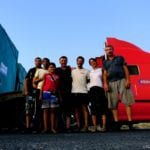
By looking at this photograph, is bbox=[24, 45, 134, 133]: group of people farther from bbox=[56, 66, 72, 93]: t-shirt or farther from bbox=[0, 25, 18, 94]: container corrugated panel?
bbox=[0, 25, 18, 94]: container corrugated panel

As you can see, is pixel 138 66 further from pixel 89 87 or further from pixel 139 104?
pixel 89 87

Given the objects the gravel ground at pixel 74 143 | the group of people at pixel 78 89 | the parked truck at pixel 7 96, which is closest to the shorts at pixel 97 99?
the group of people at pixel 78 89

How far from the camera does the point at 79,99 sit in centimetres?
969

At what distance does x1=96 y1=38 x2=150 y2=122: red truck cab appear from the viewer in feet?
36.1

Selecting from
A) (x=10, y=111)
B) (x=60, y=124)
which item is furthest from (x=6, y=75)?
(x=60, y=124)

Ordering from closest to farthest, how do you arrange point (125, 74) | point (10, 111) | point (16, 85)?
point (125, 74), point (10, 111), point (16, 85)

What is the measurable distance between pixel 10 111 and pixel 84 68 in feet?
9.04

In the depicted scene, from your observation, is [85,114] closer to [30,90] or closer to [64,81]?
[64,81]

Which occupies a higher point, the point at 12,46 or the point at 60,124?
the point at 12,46

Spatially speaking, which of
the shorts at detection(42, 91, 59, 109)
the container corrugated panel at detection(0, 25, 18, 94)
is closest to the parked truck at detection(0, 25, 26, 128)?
the container corrugated panel at detection(0, 25, 18, 94)

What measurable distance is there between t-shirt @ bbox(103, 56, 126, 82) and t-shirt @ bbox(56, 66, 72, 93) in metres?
0.82

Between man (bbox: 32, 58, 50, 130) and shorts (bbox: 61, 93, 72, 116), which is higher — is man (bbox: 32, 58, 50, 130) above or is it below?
above

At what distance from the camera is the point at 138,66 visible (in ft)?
37.8

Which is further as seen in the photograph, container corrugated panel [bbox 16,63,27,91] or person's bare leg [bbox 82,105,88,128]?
container corrugated panel [bbox 16,63,27,91]
